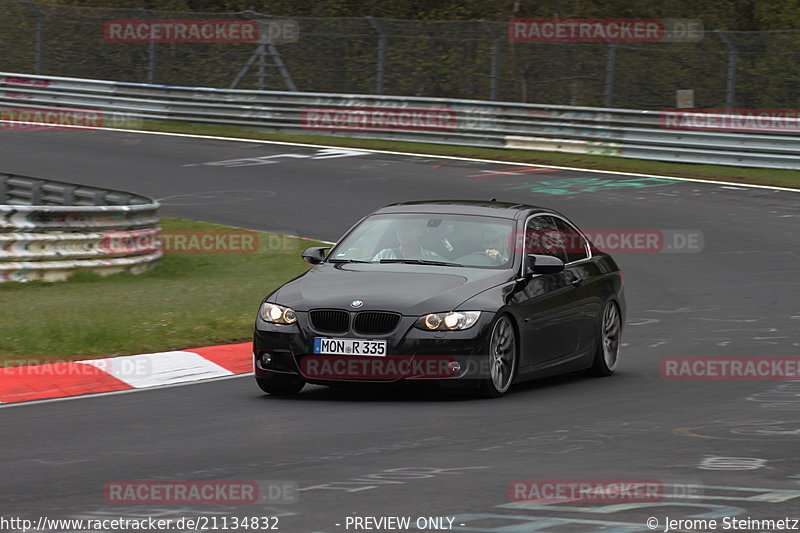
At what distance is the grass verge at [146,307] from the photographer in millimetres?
12359

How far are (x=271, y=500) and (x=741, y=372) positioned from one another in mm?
5908

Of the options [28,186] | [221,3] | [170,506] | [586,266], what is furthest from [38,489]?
[221,3]

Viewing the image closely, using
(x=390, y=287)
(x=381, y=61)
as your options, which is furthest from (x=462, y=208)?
(x=381, y=61)

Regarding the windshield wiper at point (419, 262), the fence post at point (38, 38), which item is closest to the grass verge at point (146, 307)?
the windshield wiper at point (419, 262)

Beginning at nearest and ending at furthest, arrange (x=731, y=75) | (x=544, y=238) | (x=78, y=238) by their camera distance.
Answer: (x=544, y=238) < (x=78, y=238) < (x=731, y=75)

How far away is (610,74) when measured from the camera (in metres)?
31.8

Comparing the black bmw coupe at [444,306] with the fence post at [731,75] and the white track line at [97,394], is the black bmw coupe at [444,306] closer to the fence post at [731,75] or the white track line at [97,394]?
the white track line at [97,394]

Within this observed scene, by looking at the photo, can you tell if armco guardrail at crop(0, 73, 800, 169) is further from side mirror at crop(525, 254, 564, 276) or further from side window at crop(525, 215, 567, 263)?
side mirror at crop(525, 254, 564, 276)

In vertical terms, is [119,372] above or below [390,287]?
below

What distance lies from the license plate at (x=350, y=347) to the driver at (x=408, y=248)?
1.22 meters

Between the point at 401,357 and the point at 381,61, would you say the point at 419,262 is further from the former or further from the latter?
the point at 381,61

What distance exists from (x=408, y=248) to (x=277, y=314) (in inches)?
50.7

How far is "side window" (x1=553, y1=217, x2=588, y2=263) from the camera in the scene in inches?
463

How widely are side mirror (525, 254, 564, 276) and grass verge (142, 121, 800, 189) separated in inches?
667
